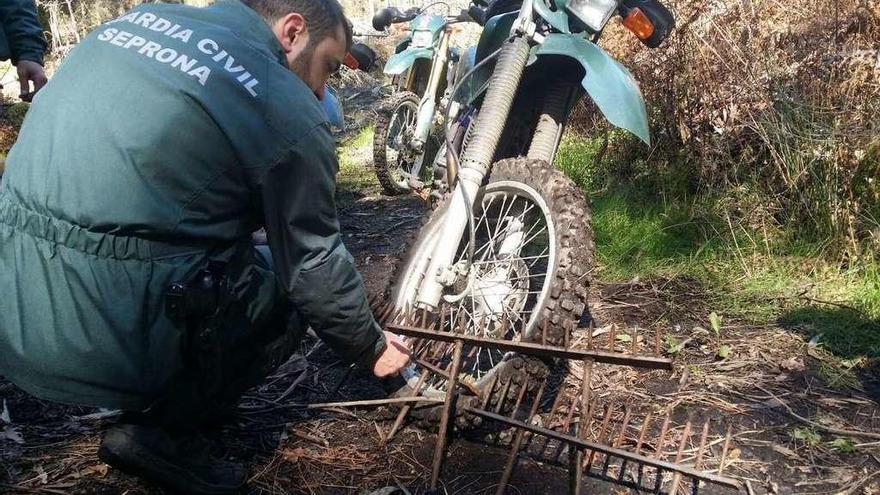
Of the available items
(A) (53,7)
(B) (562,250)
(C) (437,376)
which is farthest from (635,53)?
(A) (53,7)

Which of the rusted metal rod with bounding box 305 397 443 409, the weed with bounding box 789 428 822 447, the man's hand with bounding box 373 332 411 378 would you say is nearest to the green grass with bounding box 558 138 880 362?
the weed with bounding box 789 428 822 447

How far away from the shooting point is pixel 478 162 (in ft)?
8.64

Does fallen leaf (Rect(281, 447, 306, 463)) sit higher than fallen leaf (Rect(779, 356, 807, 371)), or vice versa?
fallen leaf (Rect(779, 356, 807, 371))

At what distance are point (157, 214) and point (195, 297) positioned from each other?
235 millimetres

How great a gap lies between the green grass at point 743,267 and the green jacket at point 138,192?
2.09 meters

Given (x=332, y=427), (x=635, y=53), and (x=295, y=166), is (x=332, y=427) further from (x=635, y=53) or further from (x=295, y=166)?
(x=635, y=53)

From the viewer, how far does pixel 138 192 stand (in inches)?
64.2

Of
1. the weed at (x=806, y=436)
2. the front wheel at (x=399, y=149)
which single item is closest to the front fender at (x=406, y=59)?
the front wheel at (x=399, y=149)

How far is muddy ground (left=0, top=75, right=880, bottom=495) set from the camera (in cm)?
199

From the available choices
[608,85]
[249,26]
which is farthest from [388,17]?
[249,26]

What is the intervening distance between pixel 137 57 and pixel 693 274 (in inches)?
106

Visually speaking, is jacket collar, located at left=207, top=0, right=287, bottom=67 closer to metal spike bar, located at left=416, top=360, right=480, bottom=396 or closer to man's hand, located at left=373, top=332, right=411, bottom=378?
man's hand, located at left=373, top=332, right=411, bottom=378

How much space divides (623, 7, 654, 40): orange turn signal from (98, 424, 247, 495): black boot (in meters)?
2.34

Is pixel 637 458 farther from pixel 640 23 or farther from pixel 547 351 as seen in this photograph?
pixel 640 23
